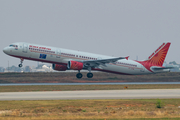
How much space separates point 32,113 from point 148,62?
47647 millimetres

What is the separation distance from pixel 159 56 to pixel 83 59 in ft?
66.8

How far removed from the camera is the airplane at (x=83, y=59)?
174 ft

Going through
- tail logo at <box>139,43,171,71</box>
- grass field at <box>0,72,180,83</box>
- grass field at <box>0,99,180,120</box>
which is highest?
tail logo at <box>139,43,171,71</box>

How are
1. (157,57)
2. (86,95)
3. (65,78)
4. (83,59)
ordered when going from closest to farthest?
(86,95)
(83,59)
(157,57)
(65,78)

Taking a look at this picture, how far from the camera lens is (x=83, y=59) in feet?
194

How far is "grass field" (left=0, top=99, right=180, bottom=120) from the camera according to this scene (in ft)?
70.6

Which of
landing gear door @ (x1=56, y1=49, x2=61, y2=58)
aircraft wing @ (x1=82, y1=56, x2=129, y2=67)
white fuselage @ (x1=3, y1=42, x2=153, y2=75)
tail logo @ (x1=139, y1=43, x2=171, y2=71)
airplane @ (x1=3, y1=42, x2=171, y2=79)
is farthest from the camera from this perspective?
tail logo @ (x1=139, y1=43, x2=171, y2=71)

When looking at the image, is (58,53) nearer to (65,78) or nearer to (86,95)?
(65,78)

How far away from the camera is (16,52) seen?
52438 mm

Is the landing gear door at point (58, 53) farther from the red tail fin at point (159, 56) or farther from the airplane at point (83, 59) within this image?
the red tail fin at point (159, 56)

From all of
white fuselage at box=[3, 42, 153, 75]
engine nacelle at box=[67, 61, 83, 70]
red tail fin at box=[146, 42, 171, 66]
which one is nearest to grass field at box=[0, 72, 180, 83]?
red tail fin at box=[146, 42, 171, 66]

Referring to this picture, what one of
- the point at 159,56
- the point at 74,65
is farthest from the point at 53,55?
the point at 159,56

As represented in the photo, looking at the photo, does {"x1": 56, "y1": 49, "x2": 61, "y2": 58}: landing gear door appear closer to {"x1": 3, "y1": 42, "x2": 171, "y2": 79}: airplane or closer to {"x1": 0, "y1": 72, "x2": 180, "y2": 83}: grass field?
{"x1": 3, "y1": 42, "x2": 171, "y2": 79}: airplane

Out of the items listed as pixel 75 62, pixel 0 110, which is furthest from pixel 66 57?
pixel 0 110
